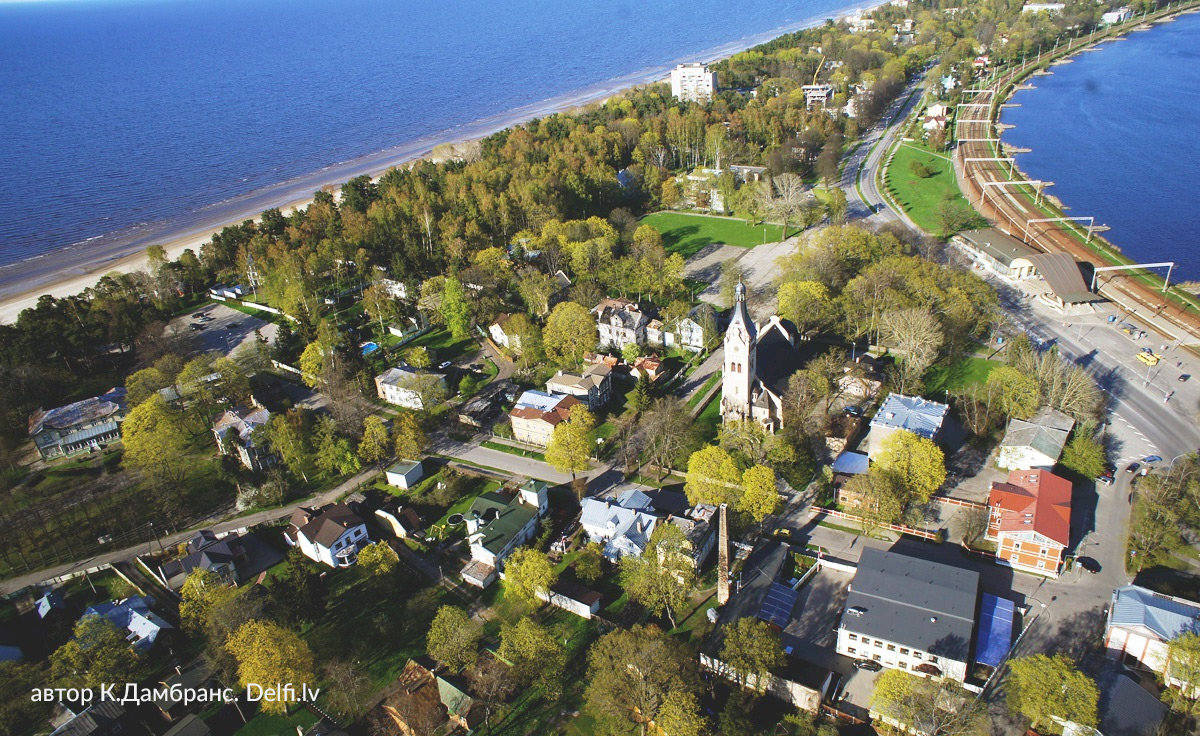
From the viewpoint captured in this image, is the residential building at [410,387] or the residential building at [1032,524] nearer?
the residential building at [1032,524]

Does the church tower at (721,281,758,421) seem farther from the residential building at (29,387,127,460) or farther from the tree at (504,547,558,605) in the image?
the residential building at (29,387,127,460)

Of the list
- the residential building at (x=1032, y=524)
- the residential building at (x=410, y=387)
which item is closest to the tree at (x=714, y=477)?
the residential building at (x=1032, y=524)

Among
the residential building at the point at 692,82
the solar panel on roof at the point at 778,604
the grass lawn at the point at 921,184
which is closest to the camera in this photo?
the solar panel on roof at the point at 778,604

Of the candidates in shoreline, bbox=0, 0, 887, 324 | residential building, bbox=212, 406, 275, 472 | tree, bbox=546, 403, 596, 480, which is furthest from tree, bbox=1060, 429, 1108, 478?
shoreline, bbox=0, 0, 887, 324

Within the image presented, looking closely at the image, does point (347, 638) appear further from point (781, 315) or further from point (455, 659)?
point (781, 315)

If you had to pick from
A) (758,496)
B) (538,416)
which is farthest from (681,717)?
(538,416)

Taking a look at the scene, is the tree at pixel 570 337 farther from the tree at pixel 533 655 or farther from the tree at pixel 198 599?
the tree at pixel 198 599

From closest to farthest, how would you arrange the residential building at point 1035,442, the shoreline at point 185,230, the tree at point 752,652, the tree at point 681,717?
1. the tree at point 681,717
2. the tree at point 752,652
3. the residential building at point 1035,442
4. the shoreline at point 185,230

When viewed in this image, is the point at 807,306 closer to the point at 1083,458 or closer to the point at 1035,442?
the point at 1035,442
